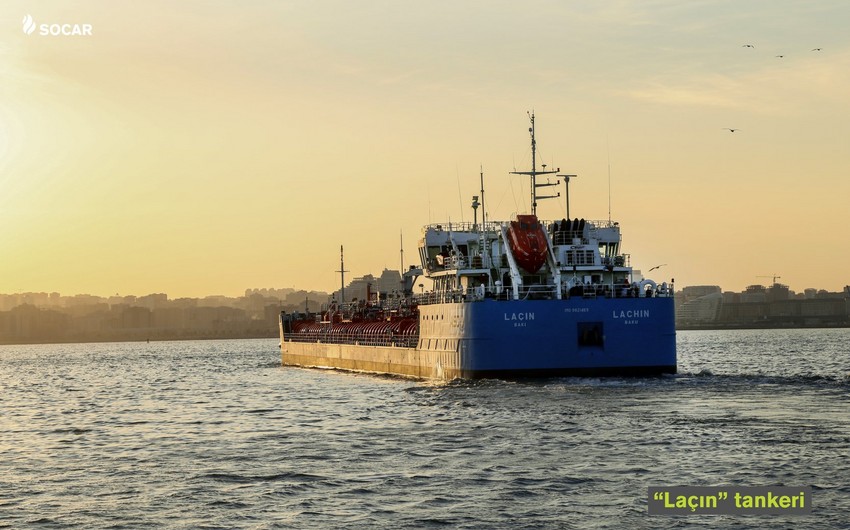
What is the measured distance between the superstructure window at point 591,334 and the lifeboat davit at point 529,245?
4718 millimetres

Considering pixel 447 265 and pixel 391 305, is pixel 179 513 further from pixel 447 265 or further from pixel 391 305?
pixel 391 305

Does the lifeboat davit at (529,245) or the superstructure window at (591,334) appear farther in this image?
the lifeboat davit at (529,245)

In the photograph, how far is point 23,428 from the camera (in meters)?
44.3

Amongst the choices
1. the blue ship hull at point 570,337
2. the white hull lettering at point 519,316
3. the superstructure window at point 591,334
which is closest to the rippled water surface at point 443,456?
the blue ship hull at point 570,337

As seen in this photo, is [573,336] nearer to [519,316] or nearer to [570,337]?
[570,337]

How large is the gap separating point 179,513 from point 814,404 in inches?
918

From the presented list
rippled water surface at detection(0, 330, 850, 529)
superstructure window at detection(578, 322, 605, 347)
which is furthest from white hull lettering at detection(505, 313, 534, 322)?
rippled water surface at detection(0, 330, 850, 529)

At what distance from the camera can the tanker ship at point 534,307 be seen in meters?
49.5

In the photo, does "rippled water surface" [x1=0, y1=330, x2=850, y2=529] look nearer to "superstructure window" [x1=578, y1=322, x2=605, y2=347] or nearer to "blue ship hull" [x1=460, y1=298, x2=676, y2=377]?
"blue ship hull" [x1=460, y1=298, x2=676, y2=377]

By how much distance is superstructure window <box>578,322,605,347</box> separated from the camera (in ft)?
163

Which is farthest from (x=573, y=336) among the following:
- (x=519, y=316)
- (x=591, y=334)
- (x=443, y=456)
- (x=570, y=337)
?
(x=443, y=456)

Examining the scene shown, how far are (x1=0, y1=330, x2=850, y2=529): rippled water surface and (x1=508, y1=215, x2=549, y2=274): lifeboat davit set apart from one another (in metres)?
6.35

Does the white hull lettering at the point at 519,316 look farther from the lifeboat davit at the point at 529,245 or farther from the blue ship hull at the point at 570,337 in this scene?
the lifeboat davit at the point at 529,245

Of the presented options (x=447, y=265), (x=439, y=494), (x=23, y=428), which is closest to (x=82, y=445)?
(x=23, y=428)
